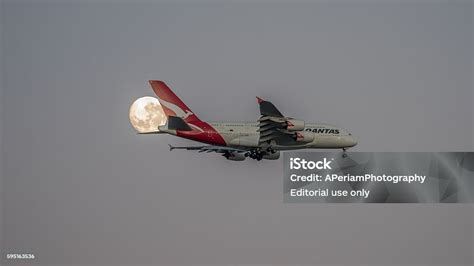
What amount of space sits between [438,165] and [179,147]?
57.9ft

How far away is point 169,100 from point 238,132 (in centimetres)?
582

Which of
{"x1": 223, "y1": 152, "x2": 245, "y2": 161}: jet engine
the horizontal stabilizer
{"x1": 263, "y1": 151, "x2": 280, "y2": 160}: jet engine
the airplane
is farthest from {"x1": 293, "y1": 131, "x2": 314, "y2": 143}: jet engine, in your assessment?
the horizontal stabilizer

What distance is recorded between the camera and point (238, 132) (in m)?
58.8

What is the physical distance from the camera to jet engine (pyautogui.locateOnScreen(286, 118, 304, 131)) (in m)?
56.4

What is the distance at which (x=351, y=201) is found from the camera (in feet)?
163

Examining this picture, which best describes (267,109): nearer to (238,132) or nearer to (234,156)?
(238,132)

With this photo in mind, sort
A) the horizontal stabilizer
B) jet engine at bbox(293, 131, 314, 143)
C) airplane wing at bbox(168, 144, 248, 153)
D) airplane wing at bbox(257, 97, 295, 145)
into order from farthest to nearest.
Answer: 1. jet engine at bbox(293, 131, 314, 143)
2. airplane wing at bbox(168, 144, 248, 153)
3. airplane wing at bbox(257, 97, 295, 145)
4. the horizontal stabilizer

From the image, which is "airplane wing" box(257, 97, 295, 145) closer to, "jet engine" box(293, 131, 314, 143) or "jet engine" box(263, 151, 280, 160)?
"jet engine" box(293, 131, 314, 143)

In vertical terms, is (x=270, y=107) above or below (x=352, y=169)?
above

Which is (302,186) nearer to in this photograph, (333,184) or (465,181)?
(333,184)

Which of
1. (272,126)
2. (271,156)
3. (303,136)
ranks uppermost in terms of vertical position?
(272,126)

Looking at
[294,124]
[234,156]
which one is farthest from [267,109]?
[234,156]

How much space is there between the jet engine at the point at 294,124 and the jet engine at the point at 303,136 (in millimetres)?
2801

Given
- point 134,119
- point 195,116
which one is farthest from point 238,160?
point 134,119
